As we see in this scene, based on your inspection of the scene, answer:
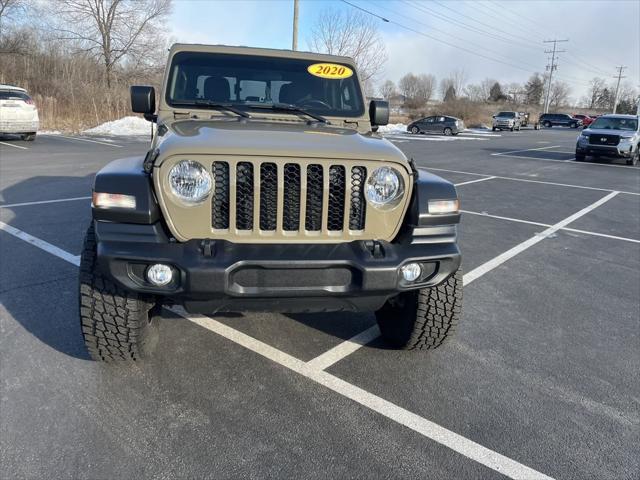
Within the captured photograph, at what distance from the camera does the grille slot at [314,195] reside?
2562mm

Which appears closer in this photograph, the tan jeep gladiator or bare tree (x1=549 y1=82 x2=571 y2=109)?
the tan jeep gladiator

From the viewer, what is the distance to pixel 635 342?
3.64 metres

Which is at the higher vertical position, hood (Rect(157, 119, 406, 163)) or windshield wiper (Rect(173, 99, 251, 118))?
windshield wiper (Rect(173, 99, 251, 118))

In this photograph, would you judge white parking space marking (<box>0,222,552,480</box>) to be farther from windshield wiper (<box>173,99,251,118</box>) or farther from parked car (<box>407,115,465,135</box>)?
parked car (<box>407,115,465,135</box>)

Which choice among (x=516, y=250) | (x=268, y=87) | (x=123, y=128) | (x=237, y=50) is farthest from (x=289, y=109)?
(x=123, y=128)

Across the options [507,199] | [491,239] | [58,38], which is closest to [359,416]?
[491,239]

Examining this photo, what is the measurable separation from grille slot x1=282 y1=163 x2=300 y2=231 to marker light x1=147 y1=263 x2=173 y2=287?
64 centimetres

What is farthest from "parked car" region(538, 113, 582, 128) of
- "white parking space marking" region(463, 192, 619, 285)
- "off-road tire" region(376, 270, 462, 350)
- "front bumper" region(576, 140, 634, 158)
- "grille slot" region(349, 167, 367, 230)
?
"grille slot" region(349, 167, 367, 230)

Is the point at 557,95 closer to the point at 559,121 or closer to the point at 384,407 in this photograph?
the point at 559,121

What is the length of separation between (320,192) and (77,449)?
1.73m

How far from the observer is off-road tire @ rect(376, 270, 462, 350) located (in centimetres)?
301

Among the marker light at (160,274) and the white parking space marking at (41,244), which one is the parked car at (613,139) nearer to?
the white parking space marking at (41,244)

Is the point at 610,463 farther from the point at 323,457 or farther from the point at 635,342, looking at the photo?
the point at 635,342

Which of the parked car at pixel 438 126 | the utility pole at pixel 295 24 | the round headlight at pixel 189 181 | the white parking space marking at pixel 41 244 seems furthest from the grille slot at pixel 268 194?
the parked car at pixel 438 126
